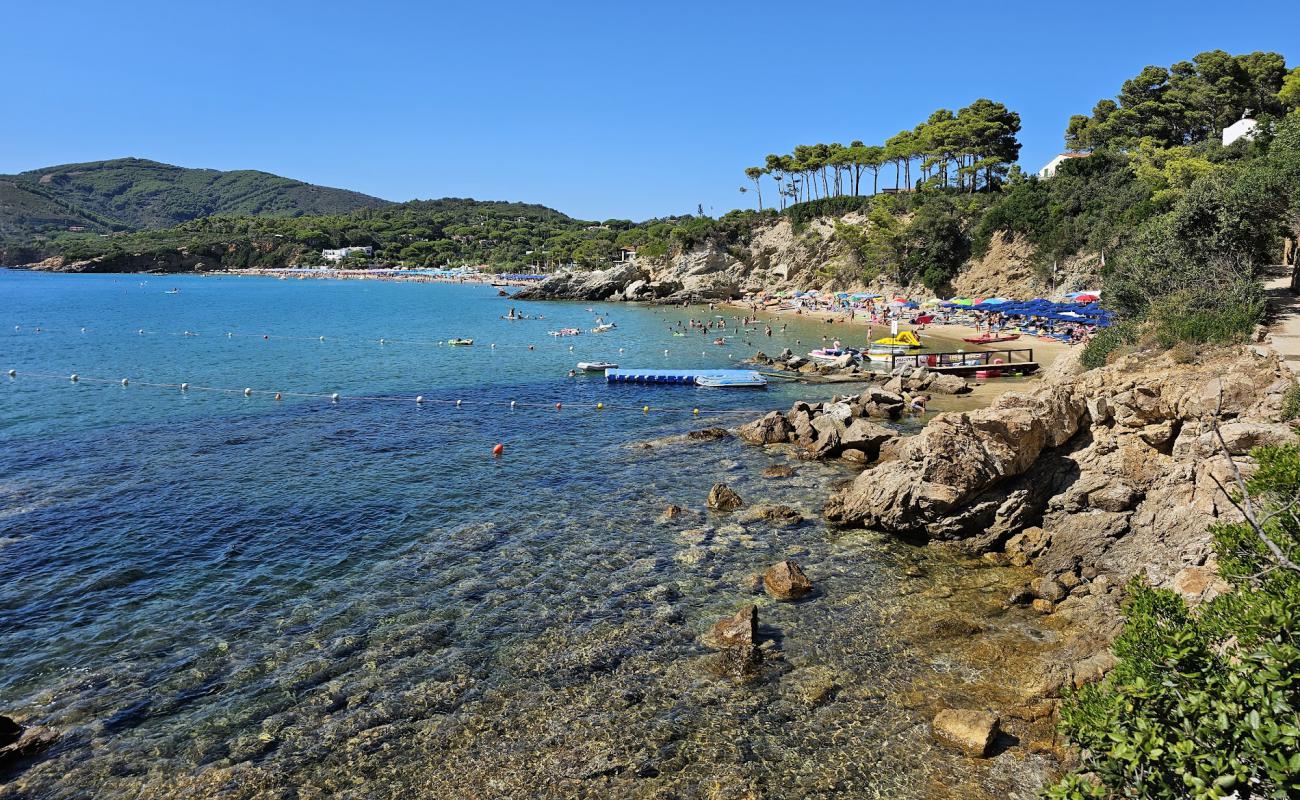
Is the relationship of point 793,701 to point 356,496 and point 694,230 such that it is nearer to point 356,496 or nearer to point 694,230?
point 356,496

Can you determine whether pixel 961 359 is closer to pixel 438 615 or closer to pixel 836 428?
pixel 836 428

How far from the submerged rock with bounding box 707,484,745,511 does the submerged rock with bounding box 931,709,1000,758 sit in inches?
405

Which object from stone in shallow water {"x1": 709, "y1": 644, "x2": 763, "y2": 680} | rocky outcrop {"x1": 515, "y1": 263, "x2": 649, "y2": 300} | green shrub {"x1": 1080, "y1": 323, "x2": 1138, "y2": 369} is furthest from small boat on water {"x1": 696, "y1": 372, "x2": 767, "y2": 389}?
rocky outcrop {"x1": 515, "y1": 263, "x2": 649, "y2": 300}

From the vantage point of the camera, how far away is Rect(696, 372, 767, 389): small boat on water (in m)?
42.0

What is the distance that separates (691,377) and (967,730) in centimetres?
3323

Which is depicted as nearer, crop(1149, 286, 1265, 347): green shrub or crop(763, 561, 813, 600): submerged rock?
crop(763, 561, 813, 600): submerged rock

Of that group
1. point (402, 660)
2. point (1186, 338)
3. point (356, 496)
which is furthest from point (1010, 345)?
point (402, 660)

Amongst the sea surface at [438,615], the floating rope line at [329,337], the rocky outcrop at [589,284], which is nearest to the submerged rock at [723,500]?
the sea surface at [438,615]

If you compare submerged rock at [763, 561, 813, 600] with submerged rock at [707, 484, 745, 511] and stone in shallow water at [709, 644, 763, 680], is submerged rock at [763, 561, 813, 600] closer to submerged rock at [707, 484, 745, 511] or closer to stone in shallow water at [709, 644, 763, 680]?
stone in shallow water at [709, 644, 763, 680]

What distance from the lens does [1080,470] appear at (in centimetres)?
1888

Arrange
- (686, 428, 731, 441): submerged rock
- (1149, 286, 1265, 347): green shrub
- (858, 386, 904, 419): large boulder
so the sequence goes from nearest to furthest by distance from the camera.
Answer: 1. (1149, 286, 1265, 347): green shrub
2. (686, 428, 731, 441): submerged rock
3. (858, 386, 904, 419): large boulder

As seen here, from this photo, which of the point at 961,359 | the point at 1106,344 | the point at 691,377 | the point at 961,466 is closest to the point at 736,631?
the point at 961,466

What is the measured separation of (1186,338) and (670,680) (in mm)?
19112

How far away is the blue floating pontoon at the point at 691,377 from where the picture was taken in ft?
139
